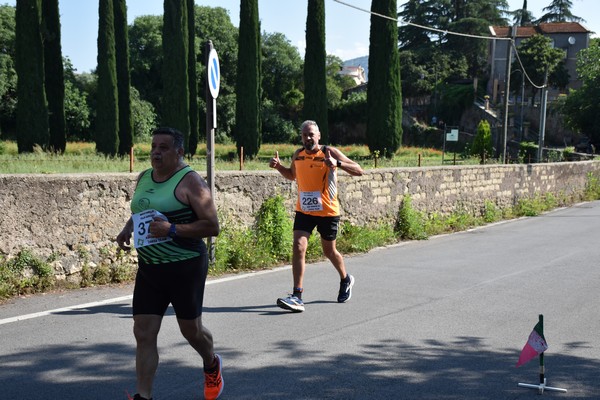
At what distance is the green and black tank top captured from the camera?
13.4 feet

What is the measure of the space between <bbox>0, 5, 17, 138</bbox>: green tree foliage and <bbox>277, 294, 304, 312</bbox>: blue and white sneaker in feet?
140

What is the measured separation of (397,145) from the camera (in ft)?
134

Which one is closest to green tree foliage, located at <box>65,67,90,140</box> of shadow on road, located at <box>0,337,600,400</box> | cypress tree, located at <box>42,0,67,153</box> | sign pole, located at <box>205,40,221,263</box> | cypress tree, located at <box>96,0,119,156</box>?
cypress tree, located at <box>96,0,119,156</box>

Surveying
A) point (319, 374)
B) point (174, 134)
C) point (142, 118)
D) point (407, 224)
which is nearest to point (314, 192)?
point (319, 374)

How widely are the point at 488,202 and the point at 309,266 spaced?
25.6 ft

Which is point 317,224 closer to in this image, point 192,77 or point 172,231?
point 172,231

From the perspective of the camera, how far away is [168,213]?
13.5 feet

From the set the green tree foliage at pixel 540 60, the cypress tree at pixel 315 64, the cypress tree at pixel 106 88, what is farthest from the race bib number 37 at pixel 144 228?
the green tree foliage at pixel 540 60

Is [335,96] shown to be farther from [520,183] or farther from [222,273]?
[222,273]

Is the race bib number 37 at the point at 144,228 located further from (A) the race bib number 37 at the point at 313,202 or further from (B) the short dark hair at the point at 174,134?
(A) the race bib number 37 at the point at 313,202

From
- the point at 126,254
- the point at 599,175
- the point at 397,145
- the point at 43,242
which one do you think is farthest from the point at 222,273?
the point at 397,145

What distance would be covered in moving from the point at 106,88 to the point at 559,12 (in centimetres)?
7595

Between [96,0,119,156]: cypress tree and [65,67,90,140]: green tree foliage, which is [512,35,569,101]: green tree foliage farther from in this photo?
[96,0,119,156]: cypress tree

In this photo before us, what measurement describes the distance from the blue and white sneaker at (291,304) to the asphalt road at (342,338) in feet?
0.27
